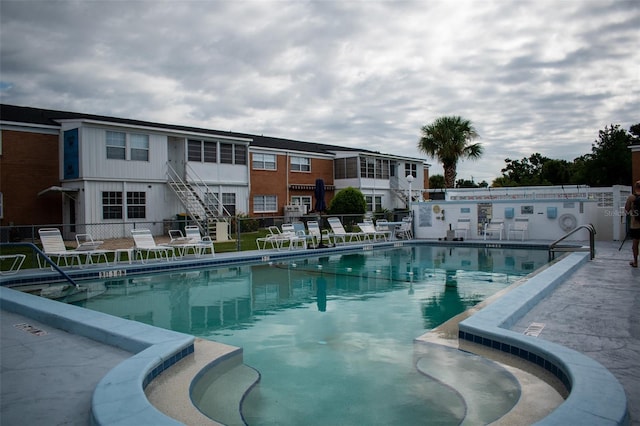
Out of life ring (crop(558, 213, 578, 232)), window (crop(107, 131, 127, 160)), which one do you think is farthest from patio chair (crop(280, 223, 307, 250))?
life ring (crop(558, 213, 578, 232))

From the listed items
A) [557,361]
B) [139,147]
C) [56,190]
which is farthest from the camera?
[139,147]

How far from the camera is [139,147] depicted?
857 inches

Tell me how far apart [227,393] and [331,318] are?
3.29m

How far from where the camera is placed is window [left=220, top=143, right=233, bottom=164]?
2523 centimetres

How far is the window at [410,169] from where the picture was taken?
36.6 m

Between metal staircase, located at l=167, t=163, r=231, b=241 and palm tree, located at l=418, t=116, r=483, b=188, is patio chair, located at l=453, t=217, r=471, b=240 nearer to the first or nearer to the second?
metal staircase, located at l=167, t=163, r=231, b=241

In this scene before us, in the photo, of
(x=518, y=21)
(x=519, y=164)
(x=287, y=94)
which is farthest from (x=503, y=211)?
(x=519, y=164)

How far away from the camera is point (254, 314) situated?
25.6ft

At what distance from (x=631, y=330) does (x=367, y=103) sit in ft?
66.2

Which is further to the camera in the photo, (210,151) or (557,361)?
(210,151)

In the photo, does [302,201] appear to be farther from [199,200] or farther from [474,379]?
[474,379]

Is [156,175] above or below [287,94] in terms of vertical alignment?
below

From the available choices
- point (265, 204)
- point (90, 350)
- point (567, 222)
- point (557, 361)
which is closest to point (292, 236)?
point (90, 350)

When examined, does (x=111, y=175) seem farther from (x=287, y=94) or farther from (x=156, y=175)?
(x=287, y=94)
